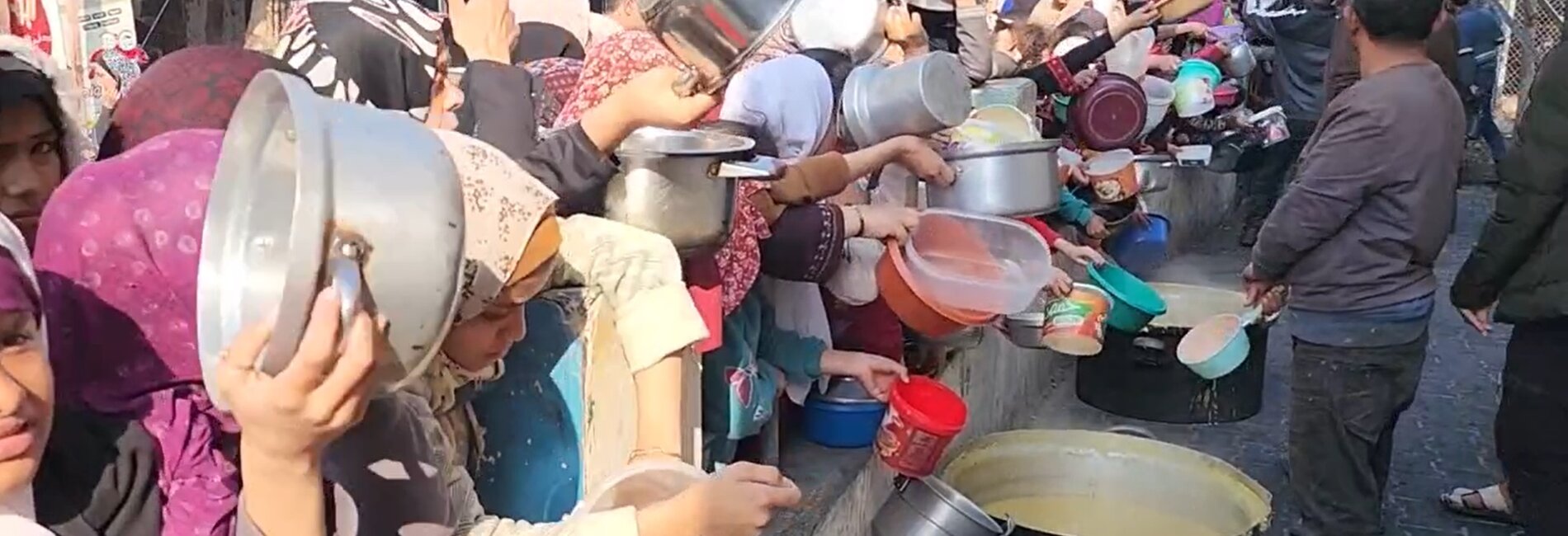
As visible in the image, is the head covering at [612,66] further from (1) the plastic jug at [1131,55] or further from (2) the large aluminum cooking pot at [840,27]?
(1) the plastic jug at [1131,55]

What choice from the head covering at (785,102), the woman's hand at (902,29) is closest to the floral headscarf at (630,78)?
the head covering at (785,102)

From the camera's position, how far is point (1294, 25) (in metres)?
6.86

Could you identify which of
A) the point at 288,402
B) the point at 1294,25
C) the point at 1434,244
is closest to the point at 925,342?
Answer: the point at 1434,244

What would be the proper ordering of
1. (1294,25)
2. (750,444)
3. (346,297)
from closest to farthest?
(346,297) < (750,444) < (1294,25)

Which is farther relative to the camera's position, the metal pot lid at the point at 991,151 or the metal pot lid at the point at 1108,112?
the metal pot lid at the point at 1108,112

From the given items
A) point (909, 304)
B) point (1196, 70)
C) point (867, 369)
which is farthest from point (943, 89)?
point (1196, 70)

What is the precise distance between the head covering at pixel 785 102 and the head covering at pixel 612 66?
14.6 inches

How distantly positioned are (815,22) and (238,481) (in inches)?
97.8

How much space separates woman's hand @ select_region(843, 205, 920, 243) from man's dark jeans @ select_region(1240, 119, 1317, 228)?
4528 mm

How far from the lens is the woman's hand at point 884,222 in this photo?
2721 millimetres

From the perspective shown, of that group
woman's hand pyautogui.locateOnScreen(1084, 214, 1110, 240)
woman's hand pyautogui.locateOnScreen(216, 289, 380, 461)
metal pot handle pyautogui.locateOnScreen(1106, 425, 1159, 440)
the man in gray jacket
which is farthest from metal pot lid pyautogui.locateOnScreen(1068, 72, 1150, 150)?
woman's hand pyautogui.locateOnScreen(216, 289, 380, 461)

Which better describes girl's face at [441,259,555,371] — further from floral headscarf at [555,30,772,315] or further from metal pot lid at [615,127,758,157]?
floral headscarf at [555,30,772,315]

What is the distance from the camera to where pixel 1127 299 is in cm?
409

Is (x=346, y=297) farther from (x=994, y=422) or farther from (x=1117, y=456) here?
(x=994, y=422)
